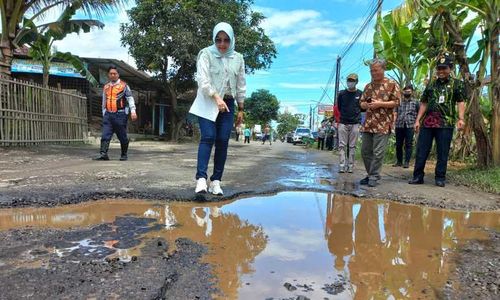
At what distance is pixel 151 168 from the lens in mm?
6504

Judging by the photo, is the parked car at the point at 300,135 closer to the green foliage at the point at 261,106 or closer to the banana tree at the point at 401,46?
the green foliage at the point at 261,106

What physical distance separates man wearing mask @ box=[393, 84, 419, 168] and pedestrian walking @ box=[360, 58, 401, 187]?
10.6ft

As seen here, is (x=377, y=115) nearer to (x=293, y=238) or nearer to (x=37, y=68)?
(x=293, y=238)

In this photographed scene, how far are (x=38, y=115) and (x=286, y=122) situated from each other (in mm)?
86714

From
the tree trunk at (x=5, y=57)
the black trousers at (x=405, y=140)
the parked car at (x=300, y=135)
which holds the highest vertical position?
the tree trunk at (x=5, y=57)

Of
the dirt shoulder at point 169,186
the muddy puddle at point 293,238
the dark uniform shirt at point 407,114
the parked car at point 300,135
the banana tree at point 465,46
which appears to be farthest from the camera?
the parked car at point 300,135

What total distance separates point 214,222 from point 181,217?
0.29 m

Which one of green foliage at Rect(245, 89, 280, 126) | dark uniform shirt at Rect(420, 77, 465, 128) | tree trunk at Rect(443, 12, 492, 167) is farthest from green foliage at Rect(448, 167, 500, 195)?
green foliage at Rect(245, 89, 280, 126)

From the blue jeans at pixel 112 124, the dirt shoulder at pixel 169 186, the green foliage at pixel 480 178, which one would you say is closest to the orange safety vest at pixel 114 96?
the blue jeans at pixel 112 124

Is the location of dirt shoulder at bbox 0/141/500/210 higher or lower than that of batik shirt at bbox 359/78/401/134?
lower

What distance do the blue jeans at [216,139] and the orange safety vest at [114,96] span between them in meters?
3.60

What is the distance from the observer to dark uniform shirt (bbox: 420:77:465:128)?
5.77 m

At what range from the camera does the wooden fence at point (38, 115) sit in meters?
10.3

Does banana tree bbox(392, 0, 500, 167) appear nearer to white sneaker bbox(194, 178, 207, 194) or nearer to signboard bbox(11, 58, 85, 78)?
white sneaker bbox(194, 178, 207, 194)
